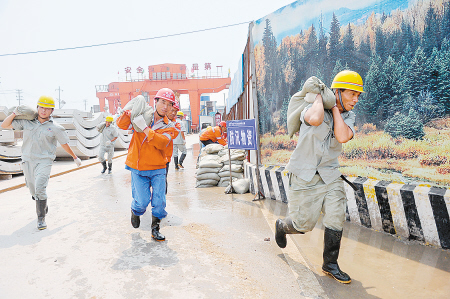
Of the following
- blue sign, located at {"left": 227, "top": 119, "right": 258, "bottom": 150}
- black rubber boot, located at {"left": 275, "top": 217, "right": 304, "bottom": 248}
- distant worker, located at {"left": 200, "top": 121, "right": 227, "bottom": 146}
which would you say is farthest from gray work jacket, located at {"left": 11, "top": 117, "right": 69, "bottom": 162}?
distant worker, located at {"left": 200, "top": 121, "right": 227, "bottom": 146}

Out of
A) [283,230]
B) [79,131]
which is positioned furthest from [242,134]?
[79,131]

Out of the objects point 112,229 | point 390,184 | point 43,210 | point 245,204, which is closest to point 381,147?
point 390,184

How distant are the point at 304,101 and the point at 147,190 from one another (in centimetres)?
208

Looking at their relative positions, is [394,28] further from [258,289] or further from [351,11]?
[258,289]

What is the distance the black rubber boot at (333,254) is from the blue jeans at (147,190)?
1.91m

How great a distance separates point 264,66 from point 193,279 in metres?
4.45

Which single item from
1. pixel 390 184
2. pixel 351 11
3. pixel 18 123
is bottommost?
pixel 390 184

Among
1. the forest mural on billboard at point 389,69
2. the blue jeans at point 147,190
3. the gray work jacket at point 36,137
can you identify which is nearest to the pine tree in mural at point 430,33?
the forest mural on billboard at point 389,69

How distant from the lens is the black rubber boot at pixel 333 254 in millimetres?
2596

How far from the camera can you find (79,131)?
12.9 m

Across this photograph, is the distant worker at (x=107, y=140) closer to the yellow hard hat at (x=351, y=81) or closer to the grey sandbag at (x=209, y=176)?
the grey sandbag at (x=209, y=176)

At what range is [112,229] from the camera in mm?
4125

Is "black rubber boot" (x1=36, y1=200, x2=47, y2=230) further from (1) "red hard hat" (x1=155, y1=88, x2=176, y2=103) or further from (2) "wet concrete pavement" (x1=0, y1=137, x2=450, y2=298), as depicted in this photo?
(1) "red hard hat" (x1=155, y1=88, x2=176, y2=103)

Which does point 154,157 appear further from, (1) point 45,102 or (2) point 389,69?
(2) point 389,69
